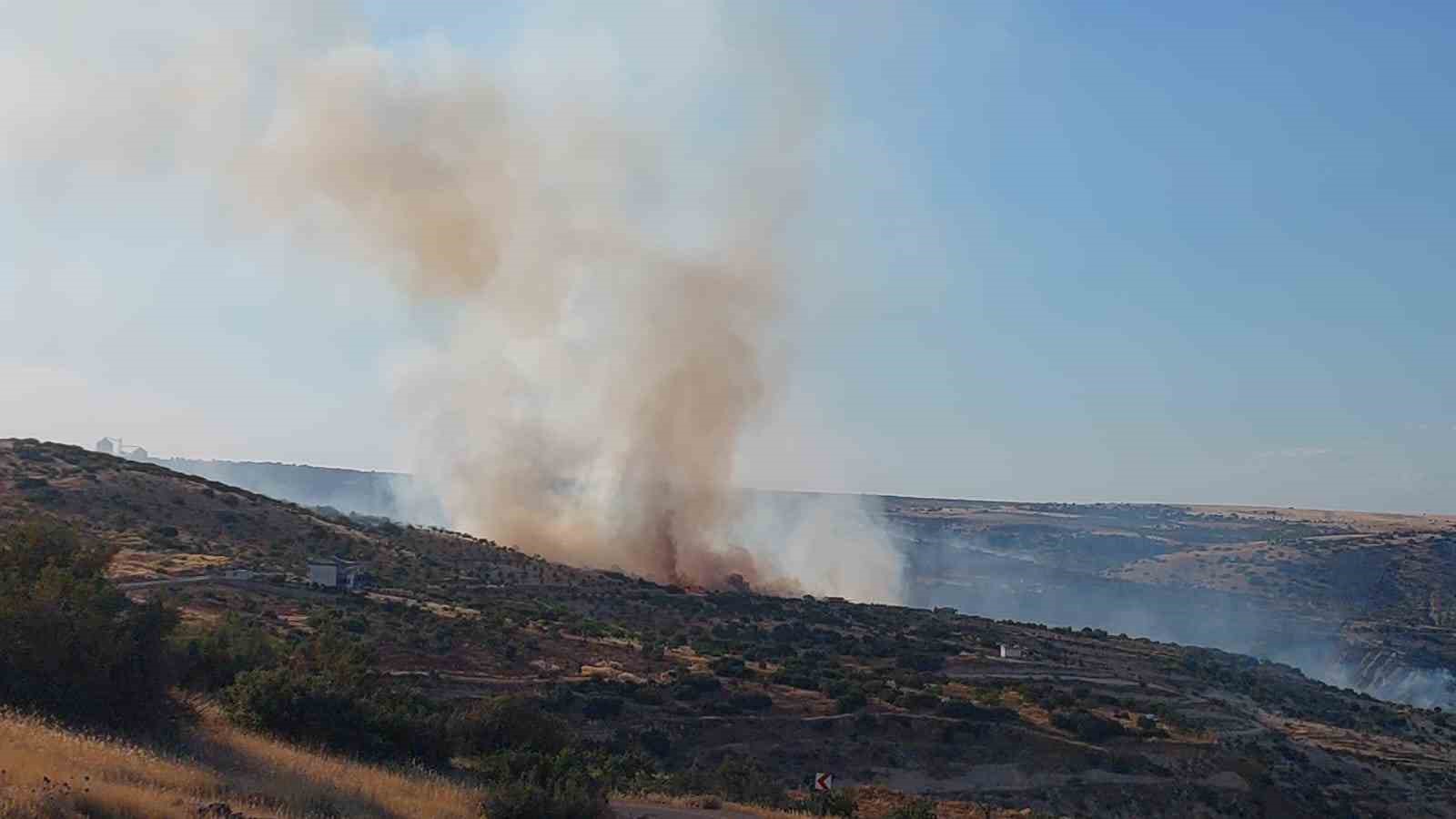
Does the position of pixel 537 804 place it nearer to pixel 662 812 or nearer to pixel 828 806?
pixel 662 812

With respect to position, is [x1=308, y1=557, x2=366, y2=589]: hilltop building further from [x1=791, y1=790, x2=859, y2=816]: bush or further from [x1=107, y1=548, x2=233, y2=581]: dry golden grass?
[x1=791, y1=790, x2=859, y2=816]: bush

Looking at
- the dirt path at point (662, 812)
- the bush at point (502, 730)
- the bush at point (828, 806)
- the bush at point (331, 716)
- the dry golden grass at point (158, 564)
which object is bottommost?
the bush at point (828, 806)

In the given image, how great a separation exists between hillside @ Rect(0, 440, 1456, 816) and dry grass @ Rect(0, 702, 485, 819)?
1337cm

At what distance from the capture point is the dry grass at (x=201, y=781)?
10.9 m

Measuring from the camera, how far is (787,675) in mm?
46156

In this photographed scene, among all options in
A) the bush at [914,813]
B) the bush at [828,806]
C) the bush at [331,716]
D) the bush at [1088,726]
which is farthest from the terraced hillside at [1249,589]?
the bush at [331,716]

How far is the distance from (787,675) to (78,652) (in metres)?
32.8

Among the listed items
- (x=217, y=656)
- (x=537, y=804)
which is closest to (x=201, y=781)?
(x=537, y=804)

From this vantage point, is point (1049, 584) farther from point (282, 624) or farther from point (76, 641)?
point (76, 641)

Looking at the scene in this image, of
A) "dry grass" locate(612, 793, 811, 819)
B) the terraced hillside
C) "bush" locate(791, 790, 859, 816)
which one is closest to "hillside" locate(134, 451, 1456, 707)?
the terraced hillside

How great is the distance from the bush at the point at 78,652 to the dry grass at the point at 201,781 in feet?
3.50

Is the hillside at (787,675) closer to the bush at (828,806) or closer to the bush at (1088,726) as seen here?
the bush at (1088,726)

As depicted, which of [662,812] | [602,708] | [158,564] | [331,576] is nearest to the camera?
[662,812]

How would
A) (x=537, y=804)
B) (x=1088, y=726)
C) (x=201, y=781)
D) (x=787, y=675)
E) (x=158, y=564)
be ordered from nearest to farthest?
(x=201, y=781) < (x=537, y=804) < (x=1088, y=726) < (x=787, y=675) < (x=158, y=564)
